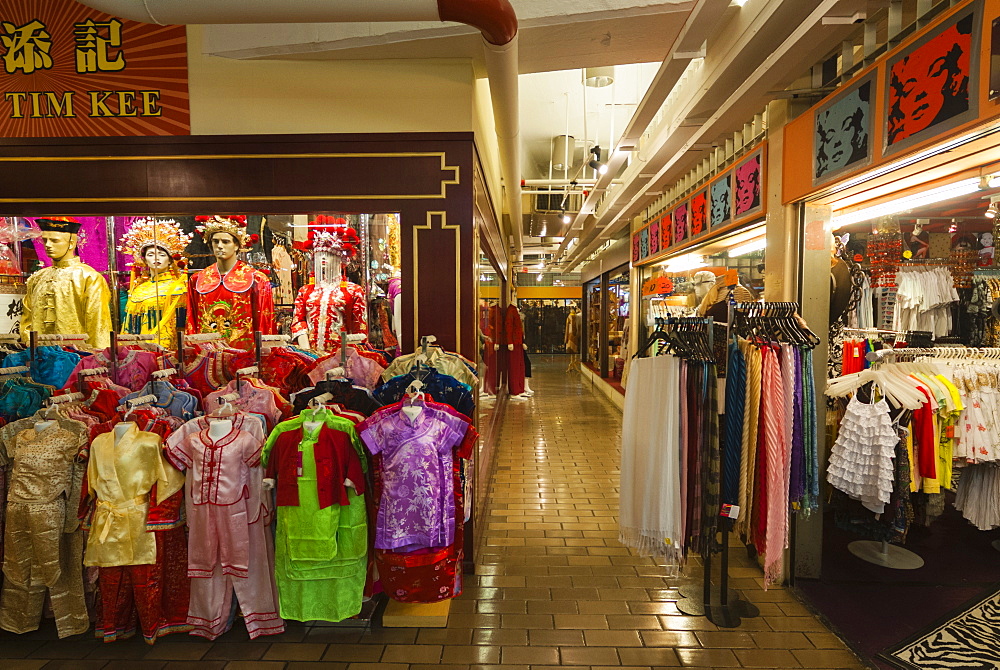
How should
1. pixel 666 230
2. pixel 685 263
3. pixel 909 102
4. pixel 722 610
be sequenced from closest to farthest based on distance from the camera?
pixel 909 102 < pixel 722 610 < pixel 666 230 < pixel 685 263

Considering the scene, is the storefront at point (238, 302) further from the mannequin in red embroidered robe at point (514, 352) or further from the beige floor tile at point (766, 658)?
the mannequin in red embroidered robe at point (514, 352)

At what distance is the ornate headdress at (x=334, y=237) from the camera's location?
3.57 metres

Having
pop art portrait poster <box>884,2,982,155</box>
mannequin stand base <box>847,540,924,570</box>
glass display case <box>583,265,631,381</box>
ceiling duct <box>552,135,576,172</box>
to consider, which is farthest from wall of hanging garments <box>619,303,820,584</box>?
glass display case <box>583,265,631,381</box>

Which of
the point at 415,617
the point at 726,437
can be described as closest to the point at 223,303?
the point at 415,617

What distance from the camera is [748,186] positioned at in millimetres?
3725

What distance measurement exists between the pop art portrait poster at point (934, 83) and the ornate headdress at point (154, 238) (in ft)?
14.0

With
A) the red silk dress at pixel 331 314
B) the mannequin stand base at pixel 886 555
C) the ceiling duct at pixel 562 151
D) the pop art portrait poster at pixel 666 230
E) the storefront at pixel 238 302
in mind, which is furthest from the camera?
the ceiling duct at pixel 562 151

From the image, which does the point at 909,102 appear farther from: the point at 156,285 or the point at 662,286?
the point at 156,285

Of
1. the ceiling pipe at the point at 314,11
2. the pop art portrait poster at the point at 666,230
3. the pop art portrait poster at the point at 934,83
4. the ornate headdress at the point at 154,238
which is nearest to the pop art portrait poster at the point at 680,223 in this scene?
the pop art portrait poster at the point at 666,230

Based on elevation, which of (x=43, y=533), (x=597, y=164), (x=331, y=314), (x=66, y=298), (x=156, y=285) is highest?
(x=597, y=164)

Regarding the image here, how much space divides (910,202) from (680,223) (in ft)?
7.06

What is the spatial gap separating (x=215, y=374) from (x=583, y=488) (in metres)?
3.35

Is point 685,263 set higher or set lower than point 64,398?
higher

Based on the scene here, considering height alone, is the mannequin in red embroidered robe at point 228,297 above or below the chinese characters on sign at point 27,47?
below
